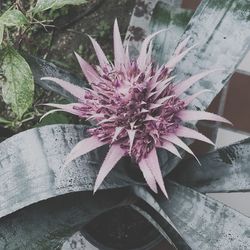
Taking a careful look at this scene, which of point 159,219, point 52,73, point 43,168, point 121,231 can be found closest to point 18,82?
point 52,73

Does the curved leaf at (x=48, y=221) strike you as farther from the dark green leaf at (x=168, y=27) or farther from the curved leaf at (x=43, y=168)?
the dark green leaf at (x=168, y=27)

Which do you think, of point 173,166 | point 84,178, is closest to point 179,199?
point 173,166

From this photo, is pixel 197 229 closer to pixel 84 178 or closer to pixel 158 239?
pixel 84 178

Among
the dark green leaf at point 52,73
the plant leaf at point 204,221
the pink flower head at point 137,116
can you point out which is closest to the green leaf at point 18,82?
the dark green leaf at point 52,73

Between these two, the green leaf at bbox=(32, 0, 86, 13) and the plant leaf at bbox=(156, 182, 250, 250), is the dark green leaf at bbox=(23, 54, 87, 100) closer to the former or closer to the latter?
the green leaf at bbox=(32, 0, 86, 13)

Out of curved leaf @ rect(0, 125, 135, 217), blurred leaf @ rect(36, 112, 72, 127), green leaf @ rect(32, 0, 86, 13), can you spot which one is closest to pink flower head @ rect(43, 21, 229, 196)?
curved leaf @ rect(0, 125, 135, 217)

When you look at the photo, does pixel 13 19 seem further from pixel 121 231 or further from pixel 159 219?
pixel 121 231

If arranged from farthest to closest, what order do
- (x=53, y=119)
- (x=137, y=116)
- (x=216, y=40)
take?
(x=53, y=119)
(x=216, y=40)
(x=137, y=116)
